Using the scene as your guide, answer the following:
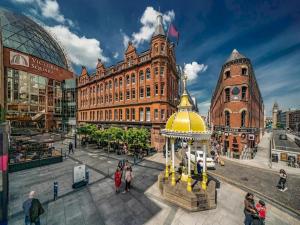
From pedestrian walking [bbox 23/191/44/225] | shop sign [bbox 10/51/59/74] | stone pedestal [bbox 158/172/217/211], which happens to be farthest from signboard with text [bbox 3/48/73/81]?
stone pedestal [bbox 158/172/217/211]

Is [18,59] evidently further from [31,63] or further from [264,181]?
[264,181]

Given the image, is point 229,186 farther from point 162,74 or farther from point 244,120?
point 162,74

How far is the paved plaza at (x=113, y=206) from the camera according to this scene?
23.1 feet

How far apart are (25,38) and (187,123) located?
102ft

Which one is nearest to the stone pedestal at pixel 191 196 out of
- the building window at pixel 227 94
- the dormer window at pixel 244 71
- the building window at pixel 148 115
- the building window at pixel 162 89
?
the building window at pixel 148 115

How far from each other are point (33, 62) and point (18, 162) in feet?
38.7

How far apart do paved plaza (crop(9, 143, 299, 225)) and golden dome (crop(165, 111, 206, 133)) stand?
474cm

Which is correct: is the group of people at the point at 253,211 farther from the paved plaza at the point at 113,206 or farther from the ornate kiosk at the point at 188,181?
the ornate kiosk at the point at 188,181

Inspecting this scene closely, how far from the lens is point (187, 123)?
938cm

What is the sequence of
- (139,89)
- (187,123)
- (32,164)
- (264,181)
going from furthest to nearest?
(139,89) → (32,164) → (264,181) → (187,123)

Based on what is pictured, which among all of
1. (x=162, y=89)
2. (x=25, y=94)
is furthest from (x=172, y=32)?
(x=25, y=94)

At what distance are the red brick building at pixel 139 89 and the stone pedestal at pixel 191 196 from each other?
14.3 metres

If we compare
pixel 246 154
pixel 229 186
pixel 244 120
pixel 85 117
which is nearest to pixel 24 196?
pixel 229 186

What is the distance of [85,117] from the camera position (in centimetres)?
4225
